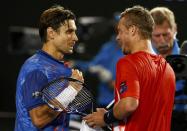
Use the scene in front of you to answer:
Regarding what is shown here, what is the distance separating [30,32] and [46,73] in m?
3.82

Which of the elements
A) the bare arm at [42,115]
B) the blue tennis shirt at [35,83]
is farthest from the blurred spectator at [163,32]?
the bare arm at [42,115]

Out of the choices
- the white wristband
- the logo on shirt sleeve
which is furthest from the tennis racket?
the logo on shirt sleeve

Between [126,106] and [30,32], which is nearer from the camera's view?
[126,106]

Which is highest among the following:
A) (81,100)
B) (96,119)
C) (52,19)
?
(52,19)

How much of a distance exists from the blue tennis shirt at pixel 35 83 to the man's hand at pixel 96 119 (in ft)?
0.44

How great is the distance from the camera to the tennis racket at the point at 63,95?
2.88 meters

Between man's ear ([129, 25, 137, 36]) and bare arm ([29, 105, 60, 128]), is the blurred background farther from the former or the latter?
bare arm ([29, 105, 60, 128])

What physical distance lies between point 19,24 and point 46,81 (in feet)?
12.8

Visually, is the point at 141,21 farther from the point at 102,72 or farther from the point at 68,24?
the point at 102,72

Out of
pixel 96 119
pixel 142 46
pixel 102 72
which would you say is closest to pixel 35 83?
pixel 96 119

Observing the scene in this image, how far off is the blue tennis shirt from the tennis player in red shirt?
188mm

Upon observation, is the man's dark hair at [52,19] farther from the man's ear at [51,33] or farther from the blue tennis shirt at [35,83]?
the blue tennis shirt at [35,83]

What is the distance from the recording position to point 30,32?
265 inches

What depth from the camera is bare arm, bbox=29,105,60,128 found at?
289 cm
